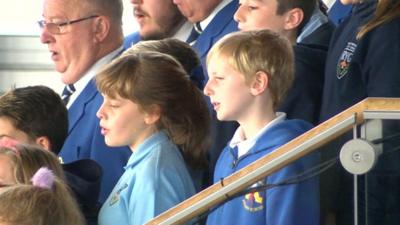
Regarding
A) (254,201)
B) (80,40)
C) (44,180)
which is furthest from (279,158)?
(80,40)

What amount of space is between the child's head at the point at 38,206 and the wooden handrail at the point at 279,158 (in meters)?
0.31

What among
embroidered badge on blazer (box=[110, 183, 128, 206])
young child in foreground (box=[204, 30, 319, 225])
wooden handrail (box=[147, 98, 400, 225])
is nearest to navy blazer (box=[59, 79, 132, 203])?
embroidered badge on blazer (box=[110, 183, 128, 206])

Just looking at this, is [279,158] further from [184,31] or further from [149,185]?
[184,31]

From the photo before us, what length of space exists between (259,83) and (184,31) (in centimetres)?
166

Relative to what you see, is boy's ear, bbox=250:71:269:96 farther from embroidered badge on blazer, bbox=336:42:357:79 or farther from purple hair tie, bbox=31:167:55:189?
purple hair tie, bbox=31:167:55:189

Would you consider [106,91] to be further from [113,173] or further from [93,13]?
[93,13]

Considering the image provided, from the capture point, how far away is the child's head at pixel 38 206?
3.79 meters

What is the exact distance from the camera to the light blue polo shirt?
14.9 ft

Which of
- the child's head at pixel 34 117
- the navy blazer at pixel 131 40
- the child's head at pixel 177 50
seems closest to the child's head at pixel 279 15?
the child's head at pixel 177 50

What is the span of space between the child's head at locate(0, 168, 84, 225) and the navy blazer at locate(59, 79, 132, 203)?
114cm

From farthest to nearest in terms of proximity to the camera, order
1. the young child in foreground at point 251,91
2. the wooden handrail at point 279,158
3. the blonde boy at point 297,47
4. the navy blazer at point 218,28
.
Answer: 1. the navy blazer at point 218,28
2. the blonde boy at point 297,47
3. the young child in foreground at point 251,91
4. the wooden handrail at point 279,158

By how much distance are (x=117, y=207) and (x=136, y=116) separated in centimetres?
36

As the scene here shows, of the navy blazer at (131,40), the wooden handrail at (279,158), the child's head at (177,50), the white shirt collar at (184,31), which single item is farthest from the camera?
the navy blazer at (131,40)

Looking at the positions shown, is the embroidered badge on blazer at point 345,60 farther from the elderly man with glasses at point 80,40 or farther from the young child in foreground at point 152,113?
the elderly man with glasses at point 80,40
